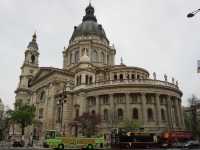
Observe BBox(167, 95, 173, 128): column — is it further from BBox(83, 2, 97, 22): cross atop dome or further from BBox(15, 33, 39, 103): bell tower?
BBox(15, 33, 39, 103): bell tower

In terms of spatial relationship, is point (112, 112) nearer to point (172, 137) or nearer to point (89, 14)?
point (172, 137)

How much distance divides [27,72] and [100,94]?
39.0m

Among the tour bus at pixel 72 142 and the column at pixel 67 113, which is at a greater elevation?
the column at pixel 67 113

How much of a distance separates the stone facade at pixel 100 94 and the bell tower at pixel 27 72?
3.91 metres

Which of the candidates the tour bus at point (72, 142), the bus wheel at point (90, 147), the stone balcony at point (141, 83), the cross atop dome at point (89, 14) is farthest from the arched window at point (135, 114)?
the cross atop dome at point (89, 14)

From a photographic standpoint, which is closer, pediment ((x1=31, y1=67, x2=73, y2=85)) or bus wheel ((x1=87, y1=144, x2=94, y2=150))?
bus wheel ((x1=87, y1=144, x2=94, y2=150))

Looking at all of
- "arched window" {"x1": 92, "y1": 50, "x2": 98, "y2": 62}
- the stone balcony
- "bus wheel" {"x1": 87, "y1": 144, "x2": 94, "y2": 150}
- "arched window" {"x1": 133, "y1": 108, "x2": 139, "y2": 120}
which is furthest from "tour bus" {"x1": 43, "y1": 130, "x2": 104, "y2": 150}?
"arched window" {"x1": 92, "y1": 50, "x2": 98, "y2": 62}

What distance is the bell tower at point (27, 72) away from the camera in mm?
77000

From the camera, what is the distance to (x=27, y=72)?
78.5m

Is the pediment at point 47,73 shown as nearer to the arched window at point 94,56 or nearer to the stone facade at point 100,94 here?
the stone facade at point 100,94

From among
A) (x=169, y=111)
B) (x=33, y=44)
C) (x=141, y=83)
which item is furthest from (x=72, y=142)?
(x=33, y=44)

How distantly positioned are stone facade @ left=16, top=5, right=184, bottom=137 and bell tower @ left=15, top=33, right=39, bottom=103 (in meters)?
3.91

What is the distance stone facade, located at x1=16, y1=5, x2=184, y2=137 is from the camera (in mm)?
45812

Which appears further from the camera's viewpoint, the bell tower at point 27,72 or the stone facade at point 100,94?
the bell tower at point 27,72
